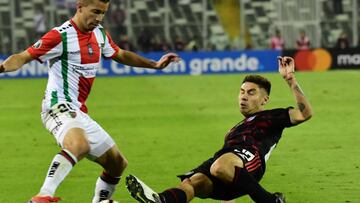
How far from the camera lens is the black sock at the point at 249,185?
312 inches

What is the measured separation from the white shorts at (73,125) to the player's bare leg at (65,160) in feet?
0.32

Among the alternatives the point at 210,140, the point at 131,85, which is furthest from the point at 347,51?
the point at 210,140

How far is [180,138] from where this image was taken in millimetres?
15672

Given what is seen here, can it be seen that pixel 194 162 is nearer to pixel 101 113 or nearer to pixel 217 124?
pixel 217 124

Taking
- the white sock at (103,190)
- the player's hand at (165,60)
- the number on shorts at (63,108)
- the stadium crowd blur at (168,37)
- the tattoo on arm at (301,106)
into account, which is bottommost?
the stadium crowd blur at (168,37)

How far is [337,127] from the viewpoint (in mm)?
16641

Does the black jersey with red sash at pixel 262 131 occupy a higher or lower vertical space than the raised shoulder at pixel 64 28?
lower

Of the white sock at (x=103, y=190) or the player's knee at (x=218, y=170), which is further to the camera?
the white sock at (x=103, y=190)

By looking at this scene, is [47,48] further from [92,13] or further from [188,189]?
[188,189]

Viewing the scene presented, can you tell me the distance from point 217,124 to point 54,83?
916 cm

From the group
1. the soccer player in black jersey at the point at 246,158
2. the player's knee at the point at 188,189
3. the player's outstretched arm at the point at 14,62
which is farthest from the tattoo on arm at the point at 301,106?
the player's outstretched arm at the point at 14,62

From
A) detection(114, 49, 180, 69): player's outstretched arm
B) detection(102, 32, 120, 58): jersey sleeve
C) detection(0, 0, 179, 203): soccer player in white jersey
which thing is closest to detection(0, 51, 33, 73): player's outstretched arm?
detection(0, 0, 179, 203): soccer player in white jersey

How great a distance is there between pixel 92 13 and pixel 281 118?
2117 millimetres

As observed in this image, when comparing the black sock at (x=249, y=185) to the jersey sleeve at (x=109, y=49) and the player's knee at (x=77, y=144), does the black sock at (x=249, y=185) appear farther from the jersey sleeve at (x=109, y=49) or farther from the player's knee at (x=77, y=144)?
the jersey sleeve at (x=109, y=49)
